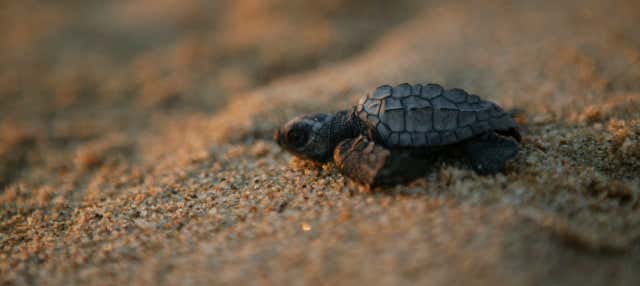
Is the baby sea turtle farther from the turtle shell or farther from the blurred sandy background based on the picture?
the blurred sandy background

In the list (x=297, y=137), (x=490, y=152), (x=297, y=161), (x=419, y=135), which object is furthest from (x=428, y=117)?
(x=297, y=161)

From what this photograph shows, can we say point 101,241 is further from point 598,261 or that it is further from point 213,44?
point 213,44

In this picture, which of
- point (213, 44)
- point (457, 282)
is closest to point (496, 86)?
point (457, 282)

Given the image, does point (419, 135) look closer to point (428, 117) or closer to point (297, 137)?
point (428, 117)

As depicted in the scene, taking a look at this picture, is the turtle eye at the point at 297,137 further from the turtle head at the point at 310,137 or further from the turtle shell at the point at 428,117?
the turtle shell at the point at 428,117

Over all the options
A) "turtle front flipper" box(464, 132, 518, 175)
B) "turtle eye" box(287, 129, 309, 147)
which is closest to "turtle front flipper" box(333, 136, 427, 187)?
"turtle front flipper" box(464, 132, 518, 175)
